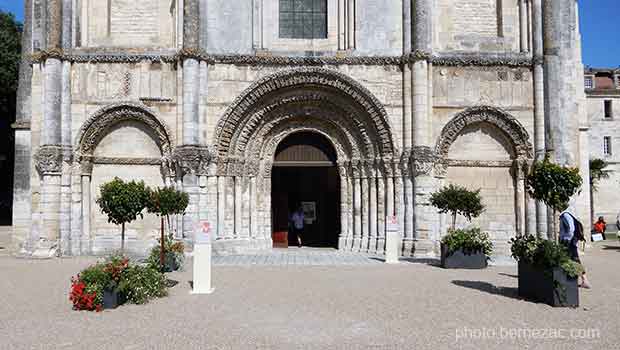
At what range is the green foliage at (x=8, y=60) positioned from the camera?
33250 millimetres

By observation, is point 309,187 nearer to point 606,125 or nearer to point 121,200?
point 121,200

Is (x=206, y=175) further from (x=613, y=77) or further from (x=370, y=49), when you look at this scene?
(x=613, y=77)

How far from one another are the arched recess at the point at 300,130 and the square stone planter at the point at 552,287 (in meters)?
6.91

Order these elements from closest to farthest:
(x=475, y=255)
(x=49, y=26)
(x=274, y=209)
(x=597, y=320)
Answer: (x=597, y=320), (x=475, y=255), (x=49, y=26), (x=274, y=209)

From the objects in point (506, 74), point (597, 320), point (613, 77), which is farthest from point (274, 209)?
point (613, 77)

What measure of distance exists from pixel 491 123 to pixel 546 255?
7.97 metres

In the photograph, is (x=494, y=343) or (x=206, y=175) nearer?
(x=494, y=343)

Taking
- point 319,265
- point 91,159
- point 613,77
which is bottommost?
point 319,265

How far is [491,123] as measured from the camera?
1538 centimetres

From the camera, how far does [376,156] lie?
1552 cm

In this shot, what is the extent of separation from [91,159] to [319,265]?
23.9 ft

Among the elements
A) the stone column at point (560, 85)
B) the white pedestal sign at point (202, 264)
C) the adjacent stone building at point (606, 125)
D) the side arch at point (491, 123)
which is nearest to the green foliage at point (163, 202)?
the white pedestal sign at point (202, 264)

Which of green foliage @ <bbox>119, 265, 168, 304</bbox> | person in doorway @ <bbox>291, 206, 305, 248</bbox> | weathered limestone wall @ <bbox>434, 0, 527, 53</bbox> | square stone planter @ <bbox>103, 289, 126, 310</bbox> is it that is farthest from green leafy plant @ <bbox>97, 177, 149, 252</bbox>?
weathered limestone wall @ <bbox>434, 0, 527, 53</bbox>

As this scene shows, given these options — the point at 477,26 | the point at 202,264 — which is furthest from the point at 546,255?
the point at 477,26
